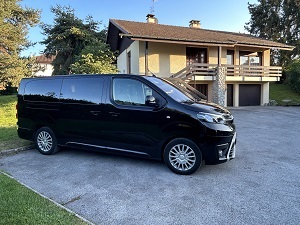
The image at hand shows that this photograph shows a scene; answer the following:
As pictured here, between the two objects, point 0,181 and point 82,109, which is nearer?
point 0,181

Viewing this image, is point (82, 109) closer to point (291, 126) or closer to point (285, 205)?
point (285, 205)

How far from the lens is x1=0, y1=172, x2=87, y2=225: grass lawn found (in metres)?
2.80

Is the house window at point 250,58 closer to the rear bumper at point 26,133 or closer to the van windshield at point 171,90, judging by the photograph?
the van windshield at point 171,90

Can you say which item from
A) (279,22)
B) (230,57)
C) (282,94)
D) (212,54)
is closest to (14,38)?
(212,54)

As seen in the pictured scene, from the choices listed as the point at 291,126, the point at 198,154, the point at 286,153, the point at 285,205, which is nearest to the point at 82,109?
the point at 198,154

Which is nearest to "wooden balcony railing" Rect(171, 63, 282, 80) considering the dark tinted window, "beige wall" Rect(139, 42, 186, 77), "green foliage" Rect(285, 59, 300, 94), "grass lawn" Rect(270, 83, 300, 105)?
"beige wall" Rect(139, 42, 186, 77)

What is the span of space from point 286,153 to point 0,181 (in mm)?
6182

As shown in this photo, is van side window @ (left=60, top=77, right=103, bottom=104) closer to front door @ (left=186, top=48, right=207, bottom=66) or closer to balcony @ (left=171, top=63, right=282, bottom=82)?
balcony @ (left=171, top=63, right=282, bottom=82)

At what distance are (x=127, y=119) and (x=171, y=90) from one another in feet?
3.59

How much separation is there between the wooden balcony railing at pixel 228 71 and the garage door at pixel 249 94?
1.19 metres

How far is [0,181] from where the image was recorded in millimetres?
4031

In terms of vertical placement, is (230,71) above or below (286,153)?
above

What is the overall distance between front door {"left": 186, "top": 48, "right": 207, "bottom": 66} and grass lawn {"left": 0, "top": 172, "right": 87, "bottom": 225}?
16.2 metres

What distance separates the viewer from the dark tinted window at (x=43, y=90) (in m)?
5.70
